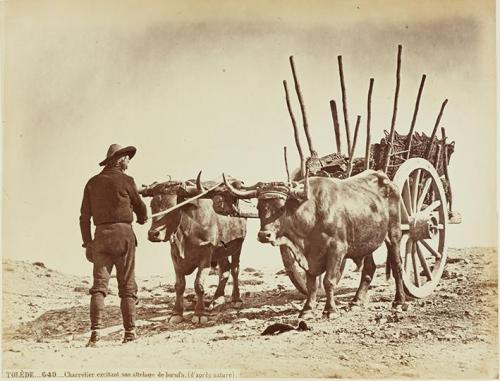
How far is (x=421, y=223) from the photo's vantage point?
40.7 ft

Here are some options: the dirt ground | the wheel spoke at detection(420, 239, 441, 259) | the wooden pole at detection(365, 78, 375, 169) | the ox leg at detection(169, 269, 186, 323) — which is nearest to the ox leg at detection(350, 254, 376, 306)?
the dirt ground

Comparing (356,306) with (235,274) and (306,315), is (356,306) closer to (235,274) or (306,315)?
(306,315)

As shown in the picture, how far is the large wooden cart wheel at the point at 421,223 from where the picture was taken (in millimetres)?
12281

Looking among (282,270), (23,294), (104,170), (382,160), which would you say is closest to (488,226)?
(382,160)

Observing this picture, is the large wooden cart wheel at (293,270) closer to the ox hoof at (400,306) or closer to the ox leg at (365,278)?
the ox leg at (365,278)

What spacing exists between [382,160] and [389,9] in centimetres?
182

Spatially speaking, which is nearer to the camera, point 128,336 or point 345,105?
point 128,336

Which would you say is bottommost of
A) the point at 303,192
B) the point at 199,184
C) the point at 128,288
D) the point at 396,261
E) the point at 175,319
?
the point at 175,319

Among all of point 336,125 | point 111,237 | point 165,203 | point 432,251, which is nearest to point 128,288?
point 111,237

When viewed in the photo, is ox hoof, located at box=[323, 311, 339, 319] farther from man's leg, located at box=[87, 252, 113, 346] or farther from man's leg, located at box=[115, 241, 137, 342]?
man's leg, located at box=[87, 252, 113, 346]

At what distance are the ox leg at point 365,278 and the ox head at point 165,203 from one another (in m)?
2.25

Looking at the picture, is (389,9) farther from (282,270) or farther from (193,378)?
(193,378)

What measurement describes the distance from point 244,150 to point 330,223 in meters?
1.66

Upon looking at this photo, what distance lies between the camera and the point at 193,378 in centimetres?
1128
